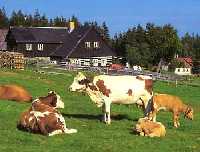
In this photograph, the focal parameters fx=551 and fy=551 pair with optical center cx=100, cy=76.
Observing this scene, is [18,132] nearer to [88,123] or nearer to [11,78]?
[88,123]

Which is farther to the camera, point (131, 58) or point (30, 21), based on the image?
point (30, 21)

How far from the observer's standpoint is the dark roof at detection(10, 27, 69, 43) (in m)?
98.1

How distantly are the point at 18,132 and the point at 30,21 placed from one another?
146933 mm

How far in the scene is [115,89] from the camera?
19.1 metres

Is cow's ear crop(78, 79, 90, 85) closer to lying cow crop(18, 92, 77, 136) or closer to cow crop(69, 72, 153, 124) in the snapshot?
cow crop(69, 72, 153, 124)

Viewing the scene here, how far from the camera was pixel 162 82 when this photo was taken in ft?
200

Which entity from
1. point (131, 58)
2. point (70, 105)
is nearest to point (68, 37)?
point (131, 58)

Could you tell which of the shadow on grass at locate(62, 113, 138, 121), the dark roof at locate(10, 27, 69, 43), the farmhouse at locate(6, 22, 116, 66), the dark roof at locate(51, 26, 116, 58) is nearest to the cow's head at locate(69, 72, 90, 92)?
the shadow on grass at locate(62, 113, 138, 121)

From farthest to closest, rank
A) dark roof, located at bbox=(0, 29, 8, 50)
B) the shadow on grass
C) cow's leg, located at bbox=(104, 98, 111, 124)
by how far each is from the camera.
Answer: dark roof, located at bbox=(0, 29, 8, 50)
the shadow on grass
cow's leg, located at bbox=(104, 98, 111, 124)

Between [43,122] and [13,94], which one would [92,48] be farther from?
[43,122]

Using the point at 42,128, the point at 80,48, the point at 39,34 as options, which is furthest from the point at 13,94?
the point at 39,34

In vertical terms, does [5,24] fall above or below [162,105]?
above

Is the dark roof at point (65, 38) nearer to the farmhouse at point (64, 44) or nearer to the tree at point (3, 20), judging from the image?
the farmhouse at point (64, 44)

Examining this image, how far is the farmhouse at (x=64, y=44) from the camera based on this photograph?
312ft
